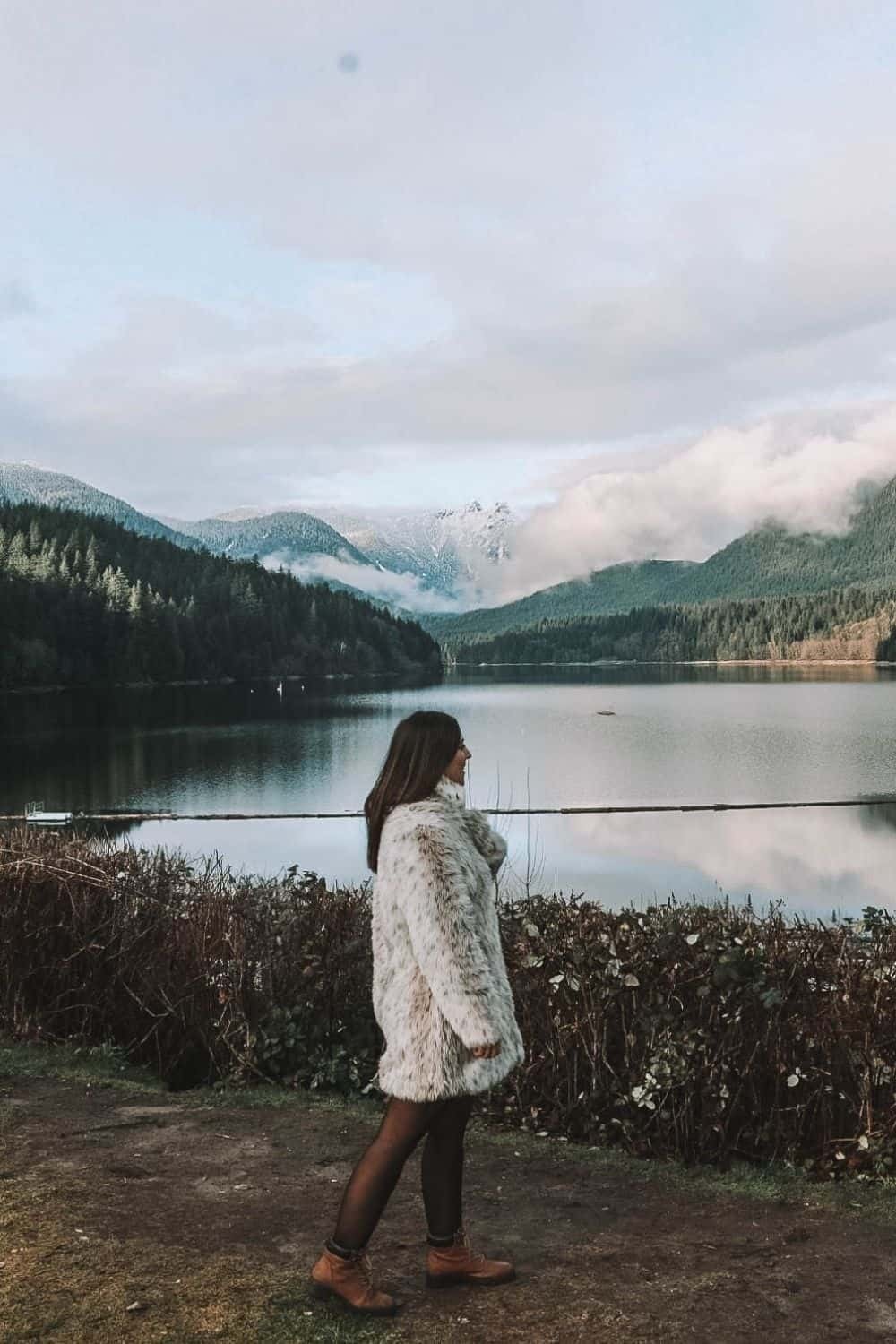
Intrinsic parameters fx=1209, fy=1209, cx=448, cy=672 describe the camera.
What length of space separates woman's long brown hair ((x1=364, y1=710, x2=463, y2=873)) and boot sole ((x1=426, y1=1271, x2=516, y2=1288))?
1612 mm

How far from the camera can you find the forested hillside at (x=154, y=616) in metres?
111

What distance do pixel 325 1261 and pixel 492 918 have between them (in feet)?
4.61

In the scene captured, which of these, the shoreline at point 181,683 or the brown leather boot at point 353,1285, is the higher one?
the shoreline at point 181,683

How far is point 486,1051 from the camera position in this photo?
432 centimetres

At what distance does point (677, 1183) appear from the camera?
5957mm

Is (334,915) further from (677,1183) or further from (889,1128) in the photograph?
(889,1128)

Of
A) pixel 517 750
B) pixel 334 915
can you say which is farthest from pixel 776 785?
pixel 334 915

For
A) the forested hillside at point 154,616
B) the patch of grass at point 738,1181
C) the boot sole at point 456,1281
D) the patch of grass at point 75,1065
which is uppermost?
the forested hillside at point 154,616

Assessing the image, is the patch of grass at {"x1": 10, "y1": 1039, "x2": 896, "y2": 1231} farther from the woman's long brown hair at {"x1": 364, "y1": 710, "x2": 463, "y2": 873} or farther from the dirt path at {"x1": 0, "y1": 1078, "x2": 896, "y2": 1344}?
the woman's long brown hair at {"x1": 364, "y1": 710, "x2": 463, "y2": 873}

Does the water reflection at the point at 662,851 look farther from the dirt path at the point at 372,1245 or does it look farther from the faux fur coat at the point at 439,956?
the faux fur coat at the point at 439,956

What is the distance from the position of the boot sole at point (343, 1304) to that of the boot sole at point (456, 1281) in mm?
189

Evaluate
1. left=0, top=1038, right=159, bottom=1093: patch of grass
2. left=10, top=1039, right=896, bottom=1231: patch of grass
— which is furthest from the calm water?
left=0, top=1038, right=159, bottom=1093: patch of grass

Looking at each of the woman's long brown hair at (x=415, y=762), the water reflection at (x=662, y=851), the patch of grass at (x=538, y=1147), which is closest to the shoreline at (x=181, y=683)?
the water reflection at (x=662, y=851)

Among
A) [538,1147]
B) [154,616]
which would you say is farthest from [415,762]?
[154,616]
